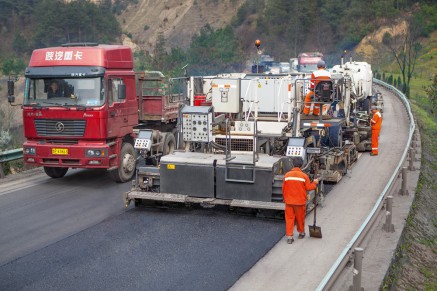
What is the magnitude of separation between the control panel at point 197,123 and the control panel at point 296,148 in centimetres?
172

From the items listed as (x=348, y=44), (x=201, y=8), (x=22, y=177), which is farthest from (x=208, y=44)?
(x=22, y=177)

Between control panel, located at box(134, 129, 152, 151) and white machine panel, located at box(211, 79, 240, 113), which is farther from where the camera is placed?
white machine panel, located at box(211, 79, 240, 113)

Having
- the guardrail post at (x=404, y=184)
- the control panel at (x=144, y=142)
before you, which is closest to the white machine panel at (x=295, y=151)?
the guardrail post at (x=404, y=184)

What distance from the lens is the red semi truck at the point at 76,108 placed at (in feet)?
43.5

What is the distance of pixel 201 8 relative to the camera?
9919cm

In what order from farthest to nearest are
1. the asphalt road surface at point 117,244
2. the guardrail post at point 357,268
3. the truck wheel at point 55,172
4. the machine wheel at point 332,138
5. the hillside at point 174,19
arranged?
the hillside at point 174,19 → the machine wheel at point 332,138 → the truck wheel at point 55,172 → the asphalt road surface at point 117,244 → the guardrail post at point 357,268

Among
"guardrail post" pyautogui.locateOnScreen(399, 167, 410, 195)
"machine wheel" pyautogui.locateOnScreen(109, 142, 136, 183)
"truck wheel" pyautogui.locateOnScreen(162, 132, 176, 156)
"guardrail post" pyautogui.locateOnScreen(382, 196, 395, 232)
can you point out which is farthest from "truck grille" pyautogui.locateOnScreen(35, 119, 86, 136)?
"guardrail post" pyautogui.locateOnScreen(399, 167, 410, 195)

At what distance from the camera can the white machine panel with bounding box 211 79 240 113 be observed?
12828mm

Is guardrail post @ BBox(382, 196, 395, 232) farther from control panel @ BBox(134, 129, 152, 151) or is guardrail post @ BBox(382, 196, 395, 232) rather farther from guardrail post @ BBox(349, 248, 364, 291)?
control panel @ BBox(134, 129, 152, 151)

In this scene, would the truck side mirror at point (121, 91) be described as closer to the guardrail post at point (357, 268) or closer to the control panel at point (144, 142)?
the control panel at point (144, 142)

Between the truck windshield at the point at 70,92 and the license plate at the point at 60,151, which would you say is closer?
the truck windshield at the point at 70,92

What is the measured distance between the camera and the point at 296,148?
11.2 metres

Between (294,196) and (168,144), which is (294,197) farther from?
(168,144)

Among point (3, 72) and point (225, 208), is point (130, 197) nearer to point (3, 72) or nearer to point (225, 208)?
point (225, 208)
